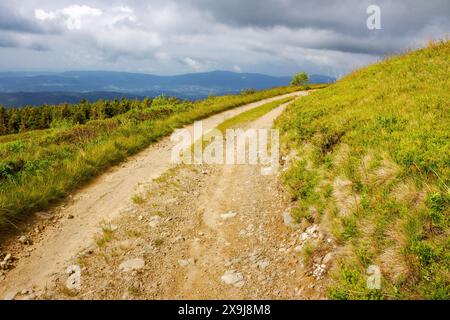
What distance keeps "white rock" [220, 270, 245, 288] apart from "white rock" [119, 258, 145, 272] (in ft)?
6.33

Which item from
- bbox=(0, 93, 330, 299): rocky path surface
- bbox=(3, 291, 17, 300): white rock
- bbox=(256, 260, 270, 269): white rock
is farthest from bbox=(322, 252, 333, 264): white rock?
bbox=(3, 291, 17, 300): white rock

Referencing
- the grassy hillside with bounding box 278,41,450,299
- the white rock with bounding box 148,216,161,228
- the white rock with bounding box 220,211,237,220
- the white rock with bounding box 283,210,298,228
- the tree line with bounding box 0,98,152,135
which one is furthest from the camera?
the tree line with bounding box 0,98,152,135

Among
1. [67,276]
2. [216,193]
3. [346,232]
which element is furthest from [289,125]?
[67,276]

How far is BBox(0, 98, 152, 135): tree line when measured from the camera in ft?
426

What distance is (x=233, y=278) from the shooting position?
6797mm

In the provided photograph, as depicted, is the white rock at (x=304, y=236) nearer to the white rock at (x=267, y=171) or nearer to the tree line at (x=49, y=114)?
the white rock at (x=267, y=171)

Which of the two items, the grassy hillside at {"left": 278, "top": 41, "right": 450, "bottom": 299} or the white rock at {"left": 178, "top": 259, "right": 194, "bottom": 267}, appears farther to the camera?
the white rock at {"left": 178, "top": 259, "right": 194, "bottom": 267}

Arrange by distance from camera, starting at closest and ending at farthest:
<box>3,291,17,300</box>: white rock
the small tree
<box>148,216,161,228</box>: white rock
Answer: <box>3,291,17,300</box>: white rock → <box>148,216,161,228</box>: white rock → the small tree

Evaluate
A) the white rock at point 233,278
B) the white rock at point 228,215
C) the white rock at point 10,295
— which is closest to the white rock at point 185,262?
the white rock at point 233,278

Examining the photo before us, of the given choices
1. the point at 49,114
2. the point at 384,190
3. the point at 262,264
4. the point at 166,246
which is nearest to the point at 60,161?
the point at 166,246

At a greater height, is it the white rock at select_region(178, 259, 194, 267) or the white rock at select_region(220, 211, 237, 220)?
the white rock at select_region(220, 211, 237, 220)

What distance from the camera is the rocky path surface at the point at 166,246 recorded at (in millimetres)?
6492

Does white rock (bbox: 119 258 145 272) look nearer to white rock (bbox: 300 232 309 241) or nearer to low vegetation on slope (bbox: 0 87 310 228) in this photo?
white rock (bbox: 300 232 309 241)

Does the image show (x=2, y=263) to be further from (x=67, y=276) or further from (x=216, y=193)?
(x=216, y=193)
